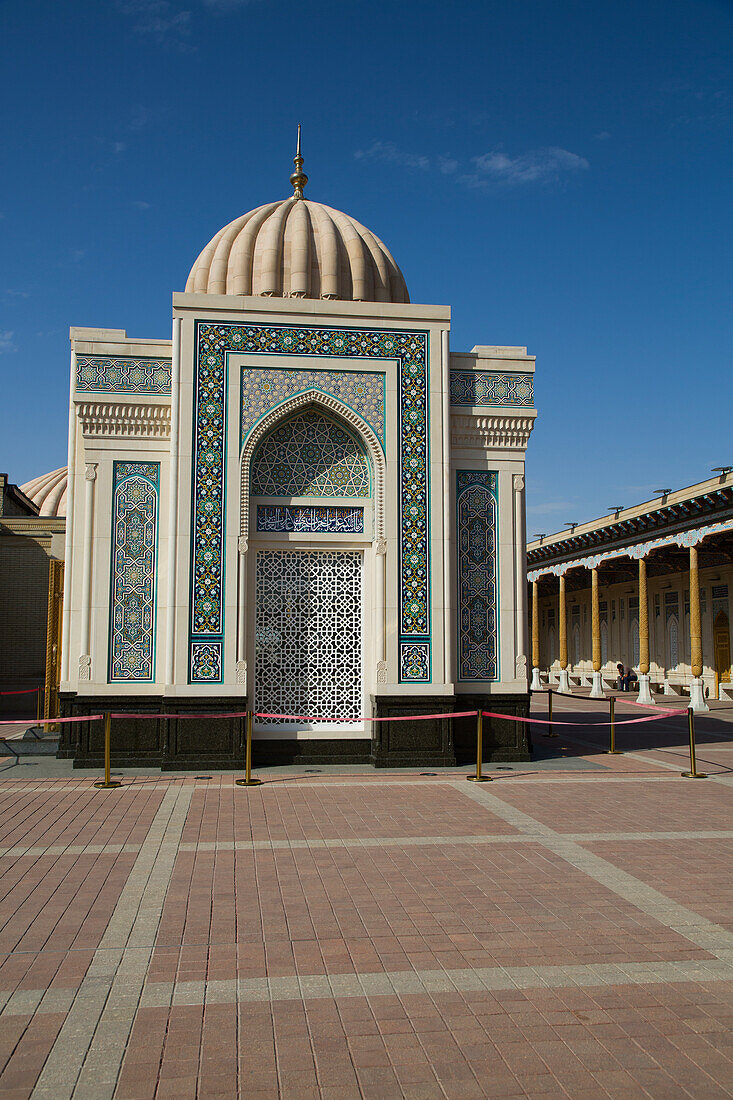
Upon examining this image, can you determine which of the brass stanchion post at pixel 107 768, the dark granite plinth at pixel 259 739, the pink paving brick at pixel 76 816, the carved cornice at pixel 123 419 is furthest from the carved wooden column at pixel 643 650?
the pink paving brick at pixel 76 816

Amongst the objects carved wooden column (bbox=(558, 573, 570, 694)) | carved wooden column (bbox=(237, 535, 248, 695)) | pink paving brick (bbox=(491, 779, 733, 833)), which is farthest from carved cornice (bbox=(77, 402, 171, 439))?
carved wooden column (bbox=(558, 573, 570, 694))

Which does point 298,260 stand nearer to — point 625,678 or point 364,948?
point 364,948

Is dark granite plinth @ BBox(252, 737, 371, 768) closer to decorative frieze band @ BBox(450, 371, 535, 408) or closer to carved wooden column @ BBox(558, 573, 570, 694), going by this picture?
decorative frieze band @ BBox(450, 371, 535, 408)

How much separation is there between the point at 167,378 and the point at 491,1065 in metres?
9.90

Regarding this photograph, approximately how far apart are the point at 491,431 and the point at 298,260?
4.33 metres

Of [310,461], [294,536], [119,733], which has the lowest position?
[119,733]

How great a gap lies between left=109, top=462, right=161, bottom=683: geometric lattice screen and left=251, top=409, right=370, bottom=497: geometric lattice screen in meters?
1.44

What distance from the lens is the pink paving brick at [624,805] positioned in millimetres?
8234

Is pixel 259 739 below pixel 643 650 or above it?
below

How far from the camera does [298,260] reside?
560 inches

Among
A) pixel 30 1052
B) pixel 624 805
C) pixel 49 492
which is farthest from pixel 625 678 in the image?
pixel 30 1052

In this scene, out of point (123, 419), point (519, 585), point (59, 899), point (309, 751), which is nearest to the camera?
point (59, 899)

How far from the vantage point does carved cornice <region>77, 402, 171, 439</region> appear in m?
11.8

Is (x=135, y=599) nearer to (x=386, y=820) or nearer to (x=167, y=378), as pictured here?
(x=167, y=378)
